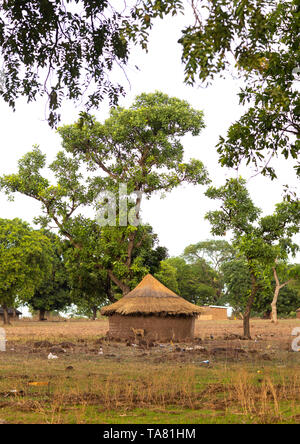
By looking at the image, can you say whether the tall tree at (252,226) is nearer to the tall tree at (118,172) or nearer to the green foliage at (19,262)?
the tall tree at (118,172)

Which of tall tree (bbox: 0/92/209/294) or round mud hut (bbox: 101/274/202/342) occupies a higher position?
tall tree (bbox: 0/92/209/294)

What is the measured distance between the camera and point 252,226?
2528 centimetres

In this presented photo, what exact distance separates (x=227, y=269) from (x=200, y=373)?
5032cm

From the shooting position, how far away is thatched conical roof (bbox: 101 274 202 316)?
77.9ft

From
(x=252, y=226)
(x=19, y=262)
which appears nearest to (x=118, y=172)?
(x=252, y=226)

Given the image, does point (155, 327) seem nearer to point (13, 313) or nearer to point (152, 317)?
point (152, 317)

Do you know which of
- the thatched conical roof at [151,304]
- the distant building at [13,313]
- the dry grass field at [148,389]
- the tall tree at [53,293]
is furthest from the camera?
the distant building at [13,313]

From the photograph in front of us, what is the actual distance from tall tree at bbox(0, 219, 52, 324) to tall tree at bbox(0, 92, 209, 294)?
14163 mm

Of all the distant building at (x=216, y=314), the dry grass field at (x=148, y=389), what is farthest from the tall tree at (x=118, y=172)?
the distant building at (x=216, y=314)

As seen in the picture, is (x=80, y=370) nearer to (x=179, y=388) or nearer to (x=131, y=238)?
(x=179, y=388)

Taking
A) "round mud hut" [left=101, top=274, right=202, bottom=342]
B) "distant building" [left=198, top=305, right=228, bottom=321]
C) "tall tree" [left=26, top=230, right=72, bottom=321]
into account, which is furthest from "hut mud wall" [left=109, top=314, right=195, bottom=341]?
"distant building" [left=198, top=305, right=228, bottom=321]

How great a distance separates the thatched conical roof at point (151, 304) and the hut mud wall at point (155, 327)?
1.20ft

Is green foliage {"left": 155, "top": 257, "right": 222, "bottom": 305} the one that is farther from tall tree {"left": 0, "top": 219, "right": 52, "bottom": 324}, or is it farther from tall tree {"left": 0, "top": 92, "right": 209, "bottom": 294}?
tall tree {"left": 0, "top": 92, "right": 209, "bottom": 294}

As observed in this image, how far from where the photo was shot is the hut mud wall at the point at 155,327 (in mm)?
23875
